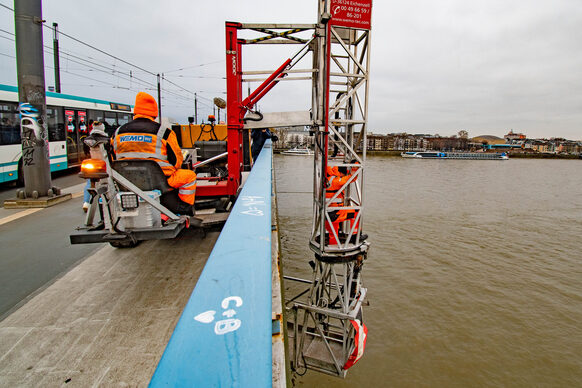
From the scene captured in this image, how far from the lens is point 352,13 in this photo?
4926 mm

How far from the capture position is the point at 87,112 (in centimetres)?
1292

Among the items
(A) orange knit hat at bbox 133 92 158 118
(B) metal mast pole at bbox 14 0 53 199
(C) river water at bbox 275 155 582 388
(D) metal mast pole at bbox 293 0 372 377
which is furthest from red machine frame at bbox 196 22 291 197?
(B) metal mast pole at bbox 14 0 53 199

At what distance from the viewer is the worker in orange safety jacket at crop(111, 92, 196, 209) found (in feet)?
11.0

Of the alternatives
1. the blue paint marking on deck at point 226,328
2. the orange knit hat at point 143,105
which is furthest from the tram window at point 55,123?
the blue paint marking on deck at point 226,328

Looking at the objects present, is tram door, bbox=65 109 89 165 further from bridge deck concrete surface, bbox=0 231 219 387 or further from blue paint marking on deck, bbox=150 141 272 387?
blue paint marking on deck, bbox=150 141 272 387

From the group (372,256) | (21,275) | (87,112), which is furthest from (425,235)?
(87,112)

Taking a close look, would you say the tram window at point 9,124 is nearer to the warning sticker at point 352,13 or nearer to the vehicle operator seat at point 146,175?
the vehicle operator seat at point 146,175

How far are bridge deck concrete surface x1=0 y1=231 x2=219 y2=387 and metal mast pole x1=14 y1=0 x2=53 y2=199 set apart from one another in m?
4.54

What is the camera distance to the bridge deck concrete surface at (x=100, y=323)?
2.18 metres

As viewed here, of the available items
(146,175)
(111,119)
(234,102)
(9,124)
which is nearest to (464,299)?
(234,102)

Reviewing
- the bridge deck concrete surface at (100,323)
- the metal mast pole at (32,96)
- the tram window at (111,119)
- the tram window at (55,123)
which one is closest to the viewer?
the bridge deck concrete surface at (100,323)

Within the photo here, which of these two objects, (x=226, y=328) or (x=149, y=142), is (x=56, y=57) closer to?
(x=149, y=142)

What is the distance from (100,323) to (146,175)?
5.13 ft

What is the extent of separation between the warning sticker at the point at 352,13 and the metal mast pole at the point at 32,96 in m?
6.62
